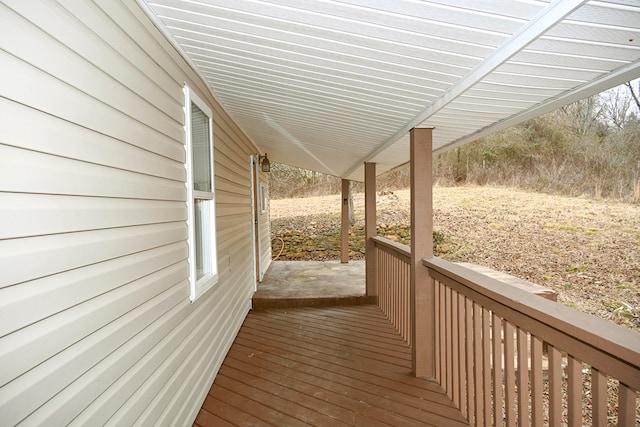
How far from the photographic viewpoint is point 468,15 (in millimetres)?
1418

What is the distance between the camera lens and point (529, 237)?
11.4 meters

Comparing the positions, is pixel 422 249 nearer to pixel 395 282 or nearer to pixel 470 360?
pixel 470 360

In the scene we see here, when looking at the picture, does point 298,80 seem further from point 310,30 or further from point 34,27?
point 34,27

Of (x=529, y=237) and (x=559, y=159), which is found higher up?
(x=559, y=159)

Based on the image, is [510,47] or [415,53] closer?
[510,47]

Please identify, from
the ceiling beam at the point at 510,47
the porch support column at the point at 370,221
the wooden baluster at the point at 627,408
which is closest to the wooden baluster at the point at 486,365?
the wooden baluster at the point at 627,408

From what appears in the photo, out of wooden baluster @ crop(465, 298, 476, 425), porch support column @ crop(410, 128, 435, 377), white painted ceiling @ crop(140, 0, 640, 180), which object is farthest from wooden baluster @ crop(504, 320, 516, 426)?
white painted ceiling @ crop(140, 0, 640, 180)

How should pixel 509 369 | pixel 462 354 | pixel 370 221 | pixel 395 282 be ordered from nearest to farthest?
pixel 509 369 < pixel 462 354 < pixel 395 282 < pixel 370 221

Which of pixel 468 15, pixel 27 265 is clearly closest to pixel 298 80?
pixel 468 15

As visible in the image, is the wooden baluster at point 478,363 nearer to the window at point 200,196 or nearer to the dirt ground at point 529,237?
the window at point 200,196

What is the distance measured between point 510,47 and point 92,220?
5.93ft

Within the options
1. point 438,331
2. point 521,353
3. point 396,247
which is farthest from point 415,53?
point 396,247

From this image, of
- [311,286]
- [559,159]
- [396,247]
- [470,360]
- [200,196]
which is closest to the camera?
[470,360]

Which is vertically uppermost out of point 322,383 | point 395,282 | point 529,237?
point 395,282
